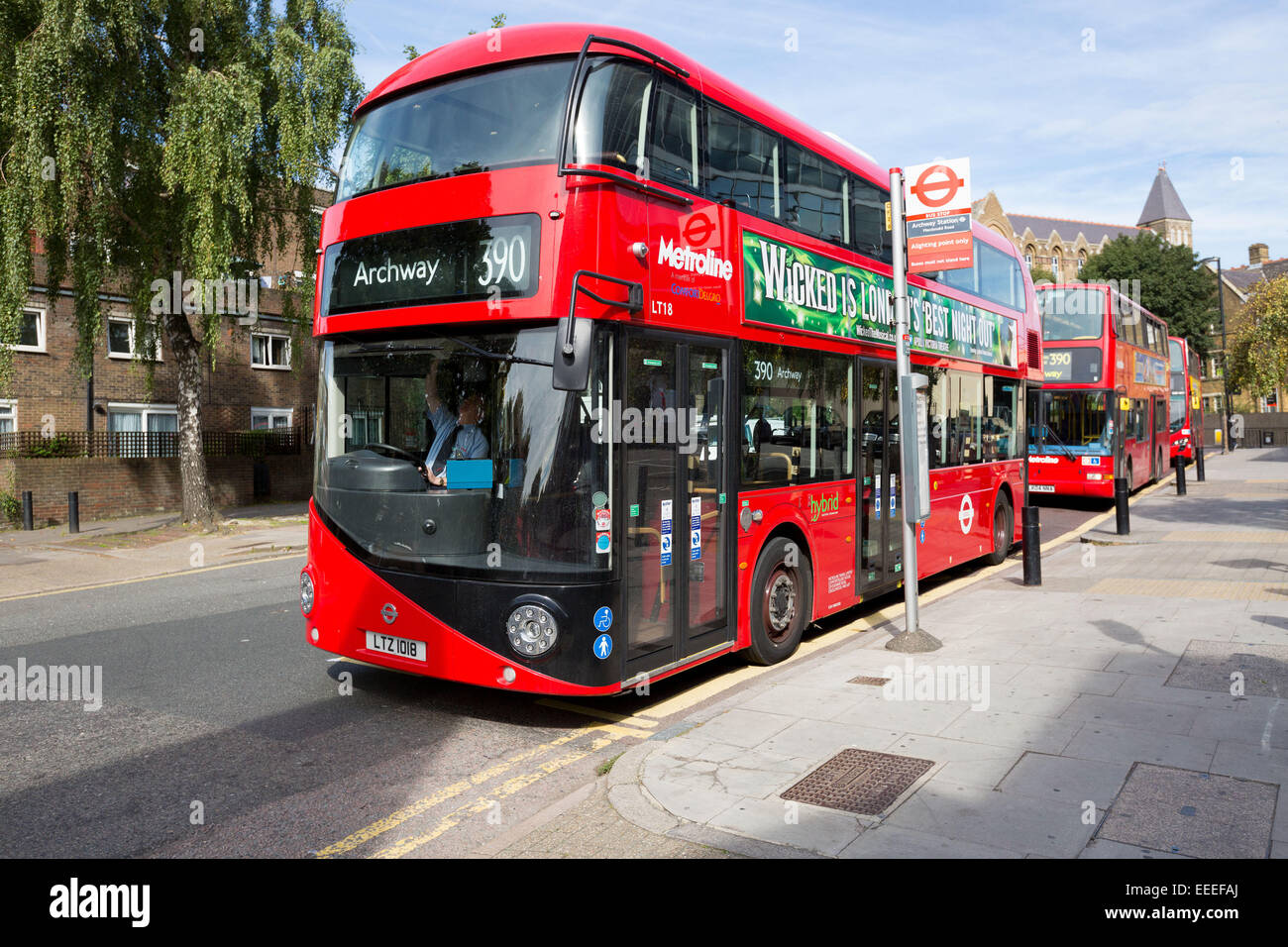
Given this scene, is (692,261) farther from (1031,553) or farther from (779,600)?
(1031,553)

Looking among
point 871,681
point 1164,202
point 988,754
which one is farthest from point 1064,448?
point 1164,202

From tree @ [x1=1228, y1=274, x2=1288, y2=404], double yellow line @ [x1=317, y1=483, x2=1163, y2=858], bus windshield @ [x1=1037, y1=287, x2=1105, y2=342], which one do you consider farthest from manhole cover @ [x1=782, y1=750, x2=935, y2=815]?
tree @ [x1=1228, y1=274, x2=1288, y2=404]

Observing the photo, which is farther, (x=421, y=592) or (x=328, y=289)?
(x=328, y=289)

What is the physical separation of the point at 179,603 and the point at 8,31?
428 inches

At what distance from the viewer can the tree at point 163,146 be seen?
14.8m

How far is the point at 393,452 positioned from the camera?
19.5 feet

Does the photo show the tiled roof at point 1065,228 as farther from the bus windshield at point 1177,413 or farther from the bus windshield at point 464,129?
the bus windshield at point 464,129

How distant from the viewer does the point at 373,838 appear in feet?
14.0

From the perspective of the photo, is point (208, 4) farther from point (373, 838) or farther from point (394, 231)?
point (373, 838)

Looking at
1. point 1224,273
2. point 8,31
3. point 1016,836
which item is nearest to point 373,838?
point 1016,836

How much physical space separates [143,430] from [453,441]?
22016 mm

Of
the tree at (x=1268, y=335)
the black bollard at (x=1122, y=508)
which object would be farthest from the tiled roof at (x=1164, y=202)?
the black bollard at (x=1122, y=508)

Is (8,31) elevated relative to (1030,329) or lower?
elevated

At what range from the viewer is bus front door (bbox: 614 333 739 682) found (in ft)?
18.6
